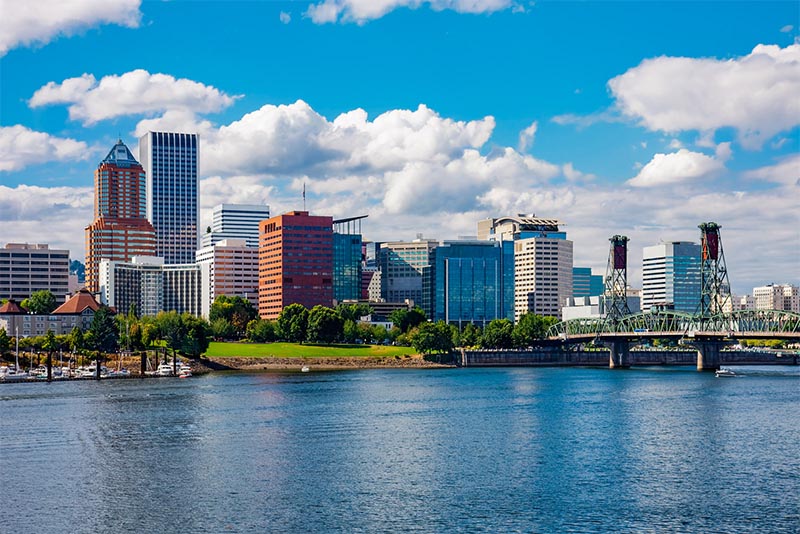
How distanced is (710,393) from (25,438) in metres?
109

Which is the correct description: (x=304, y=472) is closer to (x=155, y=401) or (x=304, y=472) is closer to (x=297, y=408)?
(x=297, y=408)

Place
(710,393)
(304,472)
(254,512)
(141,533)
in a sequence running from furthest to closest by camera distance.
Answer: (710,393) < (304,472) < (254,512) < (141,533)

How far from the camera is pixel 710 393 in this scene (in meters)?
172

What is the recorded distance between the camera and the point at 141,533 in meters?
68.1

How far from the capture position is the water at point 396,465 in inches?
2832

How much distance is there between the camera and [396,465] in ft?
304

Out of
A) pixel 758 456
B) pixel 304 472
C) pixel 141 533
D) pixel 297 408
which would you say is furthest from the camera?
pixel 297 408

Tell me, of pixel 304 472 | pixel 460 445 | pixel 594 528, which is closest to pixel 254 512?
pixel 304 472

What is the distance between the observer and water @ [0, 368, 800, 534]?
71.9 meters

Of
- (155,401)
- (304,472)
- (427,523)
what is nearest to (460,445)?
(304,472)

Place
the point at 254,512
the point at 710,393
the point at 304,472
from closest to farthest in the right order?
1. the point at 254,512
2. the point at 304,472
3. the point at 710,393

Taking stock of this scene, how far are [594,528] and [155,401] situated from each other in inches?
3737

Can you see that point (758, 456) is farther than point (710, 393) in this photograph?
No

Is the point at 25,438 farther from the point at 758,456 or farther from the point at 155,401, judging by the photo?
the point at 758,456
